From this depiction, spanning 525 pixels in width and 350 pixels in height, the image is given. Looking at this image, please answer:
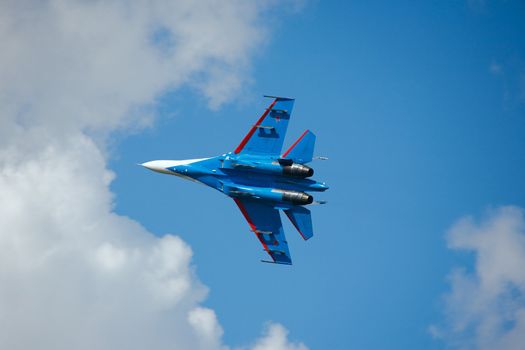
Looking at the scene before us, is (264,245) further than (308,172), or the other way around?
(264,245)

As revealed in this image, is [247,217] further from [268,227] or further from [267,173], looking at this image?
[267,173]

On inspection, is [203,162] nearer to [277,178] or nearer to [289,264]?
[277,178]

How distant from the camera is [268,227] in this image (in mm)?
67750

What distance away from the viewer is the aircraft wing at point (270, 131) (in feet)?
215

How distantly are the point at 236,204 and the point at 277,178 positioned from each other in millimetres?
4308

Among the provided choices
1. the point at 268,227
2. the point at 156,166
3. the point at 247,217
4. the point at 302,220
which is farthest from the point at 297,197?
the point at 156,166

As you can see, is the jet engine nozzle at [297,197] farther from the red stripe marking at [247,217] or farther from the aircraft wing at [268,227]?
the red stripe marking at [247,217]

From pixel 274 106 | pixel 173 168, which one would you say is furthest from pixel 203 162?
pixel 274 106

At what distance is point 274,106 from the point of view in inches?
2586

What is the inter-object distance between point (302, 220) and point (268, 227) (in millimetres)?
3113

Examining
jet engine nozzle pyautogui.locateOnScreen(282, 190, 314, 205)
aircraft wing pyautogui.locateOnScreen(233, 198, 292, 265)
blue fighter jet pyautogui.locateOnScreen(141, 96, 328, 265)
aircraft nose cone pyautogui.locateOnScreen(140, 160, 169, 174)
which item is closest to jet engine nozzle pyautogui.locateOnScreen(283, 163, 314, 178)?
blue fighter jet pyautogui.locateOnScreen(141, 96, 328, 265)

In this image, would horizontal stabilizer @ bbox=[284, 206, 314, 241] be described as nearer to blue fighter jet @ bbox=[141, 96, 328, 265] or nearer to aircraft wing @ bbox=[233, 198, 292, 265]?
blue fighter jet @ bbox=[141, 96, 328, 265]

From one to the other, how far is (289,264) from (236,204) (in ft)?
20.3

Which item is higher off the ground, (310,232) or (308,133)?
(308,133)
